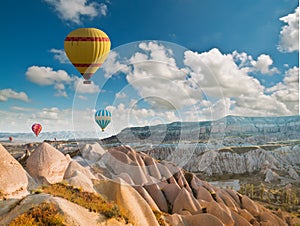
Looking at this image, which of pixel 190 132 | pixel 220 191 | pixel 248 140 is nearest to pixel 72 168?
pixel 190 132

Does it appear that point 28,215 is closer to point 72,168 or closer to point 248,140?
point 72,168

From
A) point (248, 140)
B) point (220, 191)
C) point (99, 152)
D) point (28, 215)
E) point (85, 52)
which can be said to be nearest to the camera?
point (28, 215)

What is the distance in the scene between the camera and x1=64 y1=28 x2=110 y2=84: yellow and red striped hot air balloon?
20953mm

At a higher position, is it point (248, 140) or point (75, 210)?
point (248, 140)

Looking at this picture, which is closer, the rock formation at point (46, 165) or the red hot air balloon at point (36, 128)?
the rock formation at point (46, 165)

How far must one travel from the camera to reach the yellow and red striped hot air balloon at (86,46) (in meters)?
21.0

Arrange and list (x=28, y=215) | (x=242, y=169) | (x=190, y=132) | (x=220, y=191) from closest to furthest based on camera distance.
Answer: (x=28, y=215) → (x=190, y=132) → (x=220, y=191) → (x=242, y=169)

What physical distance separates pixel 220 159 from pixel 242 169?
269 inches

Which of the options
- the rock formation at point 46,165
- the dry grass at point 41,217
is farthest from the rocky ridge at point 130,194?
the dry grass at point 41,217

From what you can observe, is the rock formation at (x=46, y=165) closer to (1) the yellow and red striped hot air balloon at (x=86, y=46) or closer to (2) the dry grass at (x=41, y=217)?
(1) the yellow and red striped hot air balloon at (x=86, y=46)

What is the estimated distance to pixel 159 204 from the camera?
74.6 ft

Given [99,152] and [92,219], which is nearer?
[92,219]

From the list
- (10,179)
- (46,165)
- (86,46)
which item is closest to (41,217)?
(10,179)

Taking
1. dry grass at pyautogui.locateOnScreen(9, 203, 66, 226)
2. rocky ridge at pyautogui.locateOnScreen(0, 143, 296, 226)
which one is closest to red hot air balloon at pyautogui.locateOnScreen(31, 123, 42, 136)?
rocky ridge at pyautogui.locateOnScreen(0, 143, 296, 226)
